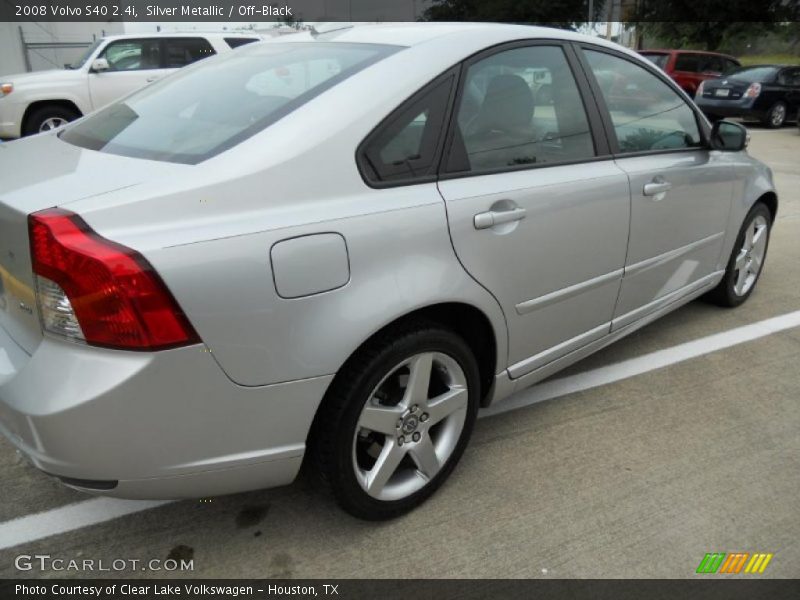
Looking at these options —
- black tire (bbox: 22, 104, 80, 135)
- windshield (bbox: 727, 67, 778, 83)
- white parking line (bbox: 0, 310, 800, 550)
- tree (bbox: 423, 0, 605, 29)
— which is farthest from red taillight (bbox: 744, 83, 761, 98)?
tree (bbox: 423, 0, 605, 29)

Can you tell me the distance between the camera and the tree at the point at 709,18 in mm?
26719

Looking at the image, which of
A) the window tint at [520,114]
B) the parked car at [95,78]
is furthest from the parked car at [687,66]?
the window tint at [520,114]

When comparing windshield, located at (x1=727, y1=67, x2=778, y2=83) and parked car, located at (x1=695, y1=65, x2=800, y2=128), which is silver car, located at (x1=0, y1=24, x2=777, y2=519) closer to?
parked car, located at (x1=695, y1=65, x2=800, y2=128)

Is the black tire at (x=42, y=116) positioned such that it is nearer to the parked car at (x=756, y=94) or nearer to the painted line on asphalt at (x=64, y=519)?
the painted line on asphalt at (x=64, y=519)

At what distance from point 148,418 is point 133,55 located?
951cm

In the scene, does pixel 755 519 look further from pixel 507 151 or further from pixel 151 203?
pixel 151 203

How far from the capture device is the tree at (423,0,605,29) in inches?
1330

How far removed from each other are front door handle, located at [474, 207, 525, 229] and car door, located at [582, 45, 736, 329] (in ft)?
2.49

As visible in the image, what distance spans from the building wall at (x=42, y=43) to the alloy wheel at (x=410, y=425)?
19583 millimetres

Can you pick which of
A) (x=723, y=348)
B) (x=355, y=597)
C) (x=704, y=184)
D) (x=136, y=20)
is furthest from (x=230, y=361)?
(x=136, y=20)

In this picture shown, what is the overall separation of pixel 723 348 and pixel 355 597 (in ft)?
8.63

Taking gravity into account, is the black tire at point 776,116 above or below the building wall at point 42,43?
below

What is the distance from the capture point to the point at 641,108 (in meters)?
3.09

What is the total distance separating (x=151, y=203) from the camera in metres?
1.68
